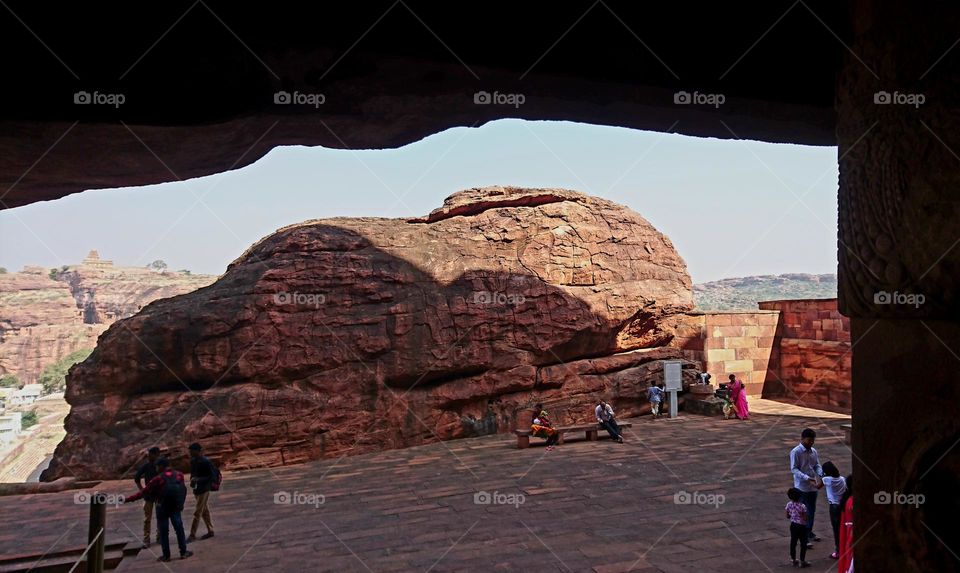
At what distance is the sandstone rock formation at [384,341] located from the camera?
38.0 feet

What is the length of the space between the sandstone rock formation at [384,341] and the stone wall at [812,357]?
3586mm

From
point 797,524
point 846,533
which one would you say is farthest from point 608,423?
point 846,533

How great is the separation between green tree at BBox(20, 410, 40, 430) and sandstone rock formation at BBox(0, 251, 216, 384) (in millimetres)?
8254

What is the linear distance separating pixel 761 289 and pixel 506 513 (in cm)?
8212

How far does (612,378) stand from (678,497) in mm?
7659

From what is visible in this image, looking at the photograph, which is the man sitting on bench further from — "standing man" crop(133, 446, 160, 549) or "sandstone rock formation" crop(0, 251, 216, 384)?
"sandstone rock formation" crop(0, 251, 216, 384)

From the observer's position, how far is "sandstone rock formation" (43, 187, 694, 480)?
38.0 ft

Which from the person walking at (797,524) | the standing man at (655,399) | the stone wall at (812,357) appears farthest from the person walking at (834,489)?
the stone wall at (812,357)

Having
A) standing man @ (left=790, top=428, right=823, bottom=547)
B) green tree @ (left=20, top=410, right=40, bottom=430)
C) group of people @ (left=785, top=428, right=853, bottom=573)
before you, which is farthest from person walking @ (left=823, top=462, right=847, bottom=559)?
green tree @ (left=20, top=410, right=40, bottom=430)

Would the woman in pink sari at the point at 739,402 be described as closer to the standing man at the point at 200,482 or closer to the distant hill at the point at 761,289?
the standing man at the point at 200,482

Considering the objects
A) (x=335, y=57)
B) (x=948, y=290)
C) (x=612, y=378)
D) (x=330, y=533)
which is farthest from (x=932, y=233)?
(x=612, y=378)

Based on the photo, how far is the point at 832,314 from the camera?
16.4 meters

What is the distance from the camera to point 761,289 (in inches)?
3120

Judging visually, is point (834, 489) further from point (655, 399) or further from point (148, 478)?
point (655, 399)
